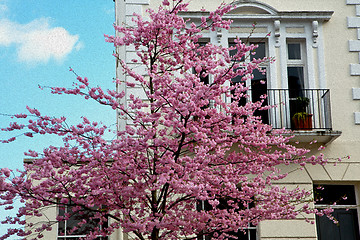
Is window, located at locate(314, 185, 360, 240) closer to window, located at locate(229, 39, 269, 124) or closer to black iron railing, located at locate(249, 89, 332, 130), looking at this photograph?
black iron railing, located at locate(249, 89, 332, 130)

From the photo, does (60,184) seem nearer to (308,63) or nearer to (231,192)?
(231,192)

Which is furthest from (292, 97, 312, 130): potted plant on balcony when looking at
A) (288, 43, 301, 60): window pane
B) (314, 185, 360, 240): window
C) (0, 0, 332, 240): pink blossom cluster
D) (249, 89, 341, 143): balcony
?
(0, 0, 332, 240): pink blossom cluster

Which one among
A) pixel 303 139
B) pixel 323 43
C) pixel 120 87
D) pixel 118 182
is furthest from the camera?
pixel 120 87

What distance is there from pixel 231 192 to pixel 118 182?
1.91 m

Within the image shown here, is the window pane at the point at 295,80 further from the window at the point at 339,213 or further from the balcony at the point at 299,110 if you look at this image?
the window at the point at 339,213

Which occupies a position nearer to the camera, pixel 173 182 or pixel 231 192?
pixel 173 182

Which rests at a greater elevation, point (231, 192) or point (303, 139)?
point (303, 139)

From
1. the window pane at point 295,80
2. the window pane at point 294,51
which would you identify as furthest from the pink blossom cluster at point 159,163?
the window pane at point 294,51

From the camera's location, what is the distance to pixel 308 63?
41.8 feet

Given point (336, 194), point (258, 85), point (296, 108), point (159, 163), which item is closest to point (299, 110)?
point (296, 108)

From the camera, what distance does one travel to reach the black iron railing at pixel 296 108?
40.2 ft

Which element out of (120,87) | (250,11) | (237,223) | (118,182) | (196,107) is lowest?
(237,223)

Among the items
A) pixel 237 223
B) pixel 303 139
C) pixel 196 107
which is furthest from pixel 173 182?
pixel 303 139

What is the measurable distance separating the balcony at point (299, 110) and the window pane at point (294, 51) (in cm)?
90
